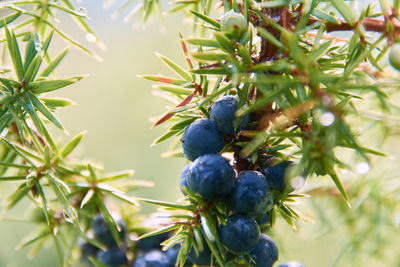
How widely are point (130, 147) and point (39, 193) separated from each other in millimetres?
1101

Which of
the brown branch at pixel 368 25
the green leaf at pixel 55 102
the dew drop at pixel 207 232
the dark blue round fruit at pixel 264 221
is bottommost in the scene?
the dark blue round fruit at pixel 264 221

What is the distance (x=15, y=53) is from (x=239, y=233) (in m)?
0.36

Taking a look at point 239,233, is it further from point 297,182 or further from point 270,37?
point 270,37

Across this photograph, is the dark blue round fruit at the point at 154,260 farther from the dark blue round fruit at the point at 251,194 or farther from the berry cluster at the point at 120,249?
the dark blue round fruit at the point at 251,194

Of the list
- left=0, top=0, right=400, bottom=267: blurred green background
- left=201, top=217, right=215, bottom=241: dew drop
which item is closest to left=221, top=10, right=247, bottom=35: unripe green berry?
left=201, top=217, right=215, bottom=241: dew drop

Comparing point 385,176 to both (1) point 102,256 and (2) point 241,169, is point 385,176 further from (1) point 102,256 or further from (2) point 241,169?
(1) point 102,256

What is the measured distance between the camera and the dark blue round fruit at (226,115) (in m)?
0.45

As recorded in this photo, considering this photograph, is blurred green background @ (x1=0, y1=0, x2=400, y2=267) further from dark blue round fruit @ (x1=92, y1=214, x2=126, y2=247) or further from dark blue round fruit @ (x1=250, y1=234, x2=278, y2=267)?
dark blue round fruit @ (x1=250, y1=234, x2=278, y2=267)

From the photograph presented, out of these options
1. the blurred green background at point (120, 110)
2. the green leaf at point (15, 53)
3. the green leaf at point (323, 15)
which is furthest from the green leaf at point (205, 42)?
the blurred green background at point (120, 110)

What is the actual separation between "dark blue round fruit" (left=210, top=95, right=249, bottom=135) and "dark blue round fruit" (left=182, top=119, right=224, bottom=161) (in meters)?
0.01

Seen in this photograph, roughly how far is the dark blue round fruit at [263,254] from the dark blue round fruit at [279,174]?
8cm

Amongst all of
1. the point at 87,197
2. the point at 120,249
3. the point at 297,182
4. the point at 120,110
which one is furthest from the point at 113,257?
the point at 120,110

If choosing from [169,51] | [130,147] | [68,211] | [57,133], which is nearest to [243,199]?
[68,211]

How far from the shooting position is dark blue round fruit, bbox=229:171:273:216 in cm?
45
